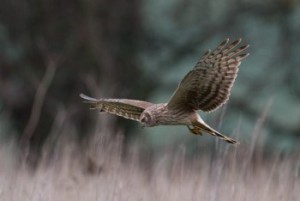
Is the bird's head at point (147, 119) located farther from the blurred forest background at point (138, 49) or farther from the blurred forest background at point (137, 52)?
the blurred forest background at point (138, 49)

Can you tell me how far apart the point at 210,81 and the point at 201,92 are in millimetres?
88

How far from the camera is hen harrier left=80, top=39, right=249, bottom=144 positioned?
618cm

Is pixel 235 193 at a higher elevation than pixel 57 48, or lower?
lower

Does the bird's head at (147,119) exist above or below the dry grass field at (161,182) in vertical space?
above

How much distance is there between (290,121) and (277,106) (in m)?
0.51

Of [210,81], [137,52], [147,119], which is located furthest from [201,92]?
[137,52]

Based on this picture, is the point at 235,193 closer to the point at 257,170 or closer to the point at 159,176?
the point at 159,176

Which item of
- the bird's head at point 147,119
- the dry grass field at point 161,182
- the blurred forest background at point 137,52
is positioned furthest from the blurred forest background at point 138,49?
the bird's head at point 147,119

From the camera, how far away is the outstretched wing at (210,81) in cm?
618

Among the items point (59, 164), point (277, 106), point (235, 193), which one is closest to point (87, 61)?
point (277, 106)

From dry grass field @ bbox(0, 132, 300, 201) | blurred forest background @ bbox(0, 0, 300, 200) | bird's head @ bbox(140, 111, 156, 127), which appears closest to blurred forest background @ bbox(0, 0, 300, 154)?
blurred forest background @ bbox(0, 0, 300, 200)

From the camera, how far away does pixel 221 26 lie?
1789 centimetres

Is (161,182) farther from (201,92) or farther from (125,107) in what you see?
(201,92)

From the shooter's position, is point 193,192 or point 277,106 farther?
point 277,106
